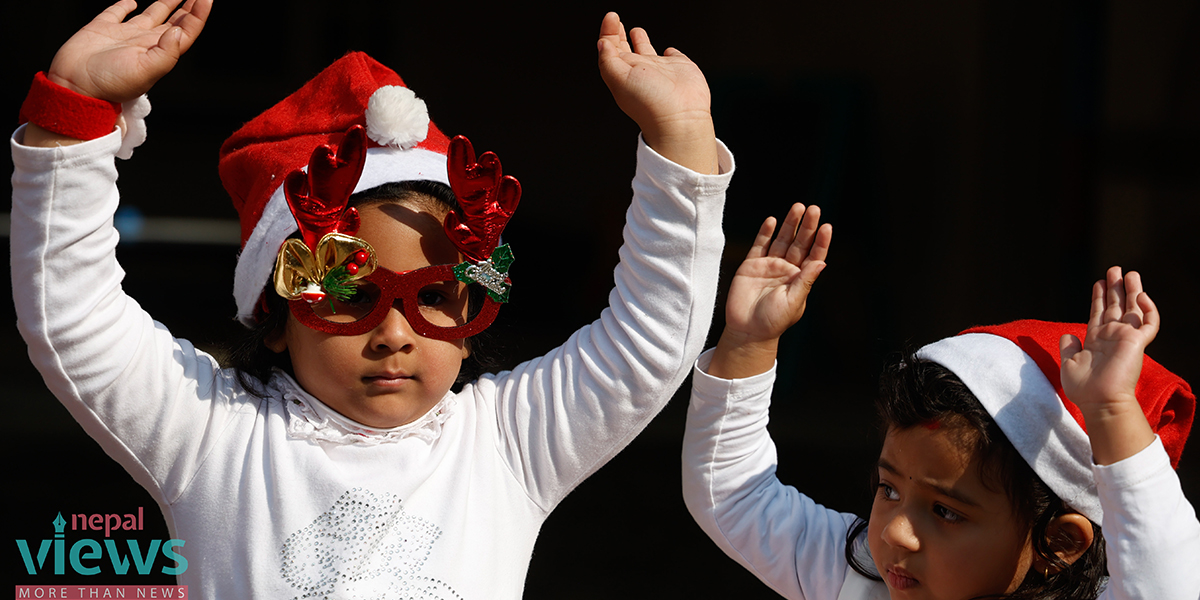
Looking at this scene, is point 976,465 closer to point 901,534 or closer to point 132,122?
point 901,534

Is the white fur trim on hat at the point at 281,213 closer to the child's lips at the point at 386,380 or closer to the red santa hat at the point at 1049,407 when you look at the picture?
the child's lips at the point at 386,380

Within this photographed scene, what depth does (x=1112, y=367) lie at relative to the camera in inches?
50.5

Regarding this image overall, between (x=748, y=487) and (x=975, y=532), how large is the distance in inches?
13.9

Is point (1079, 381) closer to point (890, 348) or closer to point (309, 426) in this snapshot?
point (309, 426)

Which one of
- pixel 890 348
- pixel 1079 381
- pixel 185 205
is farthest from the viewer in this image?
pixel 185 205

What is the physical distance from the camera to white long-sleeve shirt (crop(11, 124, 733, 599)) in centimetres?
136

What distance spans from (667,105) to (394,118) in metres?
0.40

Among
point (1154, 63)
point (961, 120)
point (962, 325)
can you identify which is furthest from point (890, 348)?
point (1154, 63)

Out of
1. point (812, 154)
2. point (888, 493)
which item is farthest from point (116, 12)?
point (812, 154)

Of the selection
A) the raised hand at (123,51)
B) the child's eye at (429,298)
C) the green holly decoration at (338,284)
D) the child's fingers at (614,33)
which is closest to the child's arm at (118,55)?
the raised hand at (123,51)

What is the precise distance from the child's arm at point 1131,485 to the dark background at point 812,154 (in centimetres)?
254

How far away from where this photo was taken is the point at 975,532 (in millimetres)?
1401

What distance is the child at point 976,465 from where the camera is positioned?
1.27 m

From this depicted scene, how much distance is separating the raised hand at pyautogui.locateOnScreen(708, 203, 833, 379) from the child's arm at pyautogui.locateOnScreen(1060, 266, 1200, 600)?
16.0 inches
